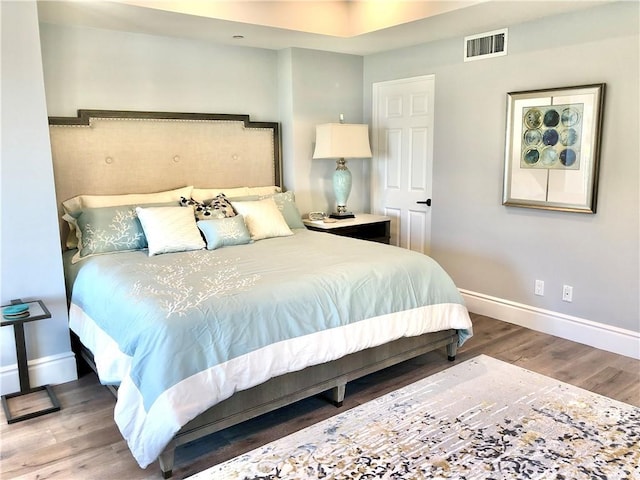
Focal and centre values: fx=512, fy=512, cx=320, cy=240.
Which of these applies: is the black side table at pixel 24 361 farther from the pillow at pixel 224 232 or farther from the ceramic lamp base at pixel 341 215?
the ceramic lamp base at pixel 341 215

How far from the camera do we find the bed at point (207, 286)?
7.36 ft

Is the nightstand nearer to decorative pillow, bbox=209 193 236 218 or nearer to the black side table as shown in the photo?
decorative pillow, bbox=209 193 236 218

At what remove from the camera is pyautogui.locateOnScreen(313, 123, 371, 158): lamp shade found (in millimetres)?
4531

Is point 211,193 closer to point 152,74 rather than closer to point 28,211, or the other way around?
point 152,74

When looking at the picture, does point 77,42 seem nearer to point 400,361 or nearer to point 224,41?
point 224,41

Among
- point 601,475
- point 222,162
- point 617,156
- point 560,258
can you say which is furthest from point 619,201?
point 222,162

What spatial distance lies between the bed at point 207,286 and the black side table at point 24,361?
9.2 inches

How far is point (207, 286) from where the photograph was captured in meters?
2.62

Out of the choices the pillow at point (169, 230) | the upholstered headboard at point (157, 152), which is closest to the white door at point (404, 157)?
the upholstered headboard at point (157, 152)

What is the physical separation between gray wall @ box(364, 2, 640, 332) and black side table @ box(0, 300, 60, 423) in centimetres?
321

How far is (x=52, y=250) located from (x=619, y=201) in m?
3.65

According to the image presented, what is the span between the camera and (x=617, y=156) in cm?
338

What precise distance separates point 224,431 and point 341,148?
2729 mm

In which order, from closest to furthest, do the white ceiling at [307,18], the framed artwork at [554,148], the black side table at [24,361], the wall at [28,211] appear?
the black side table at [24,361], the wall at [28,211], the white ceiling at [307,18], the framed artwork at [554,148]
